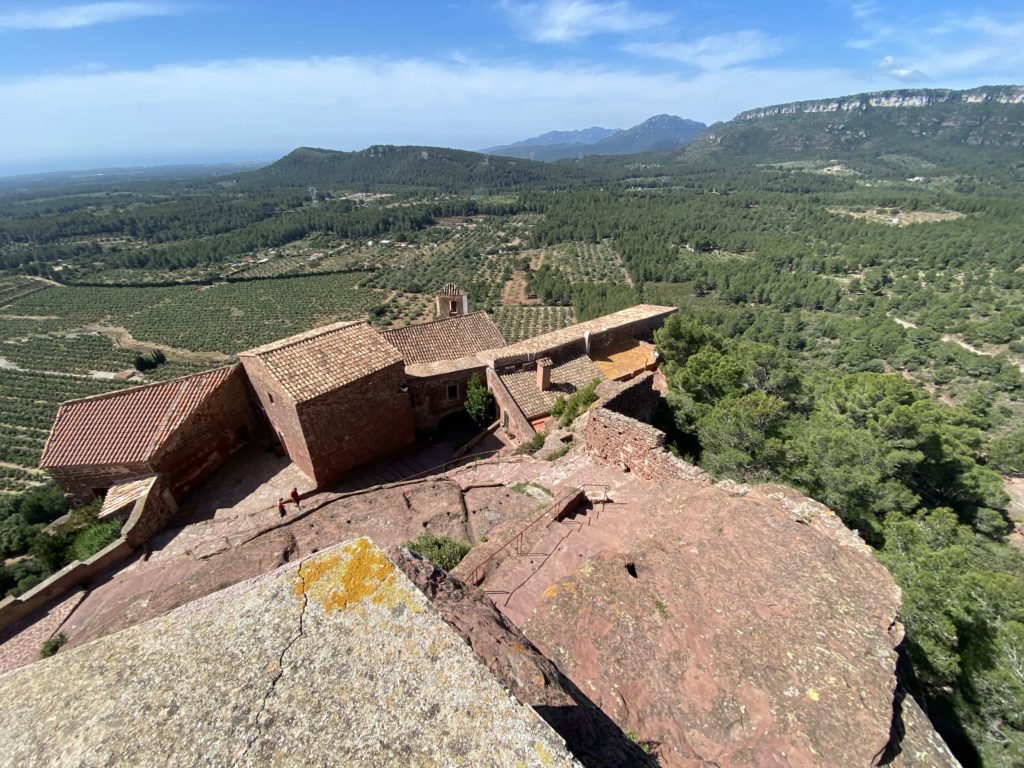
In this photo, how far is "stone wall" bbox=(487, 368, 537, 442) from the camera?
19.0 m

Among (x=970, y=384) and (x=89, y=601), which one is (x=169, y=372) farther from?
(x=970, y=384)

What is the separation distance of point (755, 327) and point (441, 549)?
7244 cm

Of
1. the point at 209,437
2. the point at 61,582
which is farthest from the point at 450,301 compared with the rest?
the point at 61,582

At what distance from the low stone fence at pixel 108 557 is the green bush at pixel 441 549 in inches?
385

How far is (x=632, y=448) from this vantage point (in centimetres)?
1317

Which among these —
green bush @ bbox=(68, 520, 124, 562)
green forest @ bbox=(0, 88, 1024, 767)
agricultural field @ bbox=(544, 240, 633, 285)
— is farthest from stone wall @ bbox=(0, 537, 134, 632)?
agricultural field @ bbox=(544, 240, 633, 285)

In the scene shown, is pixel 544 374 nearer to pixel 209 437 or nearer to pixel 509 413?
pixel 509 413

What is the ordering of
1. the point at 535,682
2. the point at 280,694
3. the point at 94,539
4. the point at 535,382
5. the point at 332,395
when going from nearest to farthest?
the point at 280,694 → the point at 535,682 → the point at 94,539 → the point at 332,395 → the point at 535,382

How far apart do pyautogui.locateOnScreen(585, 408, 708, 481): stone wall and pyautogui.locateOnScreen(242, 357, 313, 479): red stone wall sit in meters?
9.94

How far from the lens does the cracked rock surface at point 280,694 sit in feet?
8.55

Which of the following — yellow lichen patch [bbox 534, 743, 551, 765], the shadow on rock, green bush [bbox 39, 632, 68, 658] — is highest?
yellow lichen patch [bbox 534, 743, 551, 765]

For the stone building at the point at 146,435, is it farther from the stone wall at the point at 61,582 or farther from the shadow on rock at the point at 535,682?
the shadow on rock at the point at 535,682

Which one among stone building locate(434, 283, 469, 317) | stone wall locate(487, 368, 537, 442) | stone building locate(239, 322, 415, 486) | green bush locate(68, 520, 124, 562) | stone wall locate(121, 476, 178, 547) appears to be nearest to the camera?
green bush locate(68, 520, 124, 562)

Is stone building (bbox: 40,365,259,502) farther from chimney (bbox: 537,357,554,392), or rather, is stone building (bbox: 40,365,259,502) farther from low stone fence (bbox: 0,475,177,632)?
chimney (bbox: 537,357,554,392)
